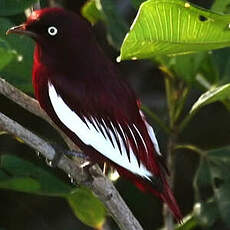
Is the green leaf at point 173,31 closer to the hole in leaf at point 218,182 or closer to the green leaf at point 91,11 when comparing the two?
the green leaf at point 91,11

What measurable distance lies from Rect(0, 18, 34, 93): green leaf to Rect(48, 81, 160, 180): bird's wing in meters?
0.30

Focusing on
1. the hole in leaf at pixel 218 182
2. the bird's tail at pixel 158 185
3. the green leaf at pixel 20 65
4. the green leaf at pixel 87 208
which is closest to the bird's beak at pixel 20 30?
the green leaf at pixel 20 65

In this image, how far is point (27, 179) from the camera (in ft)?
6.90

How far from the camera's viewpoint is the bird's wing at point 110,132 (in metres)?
1.87

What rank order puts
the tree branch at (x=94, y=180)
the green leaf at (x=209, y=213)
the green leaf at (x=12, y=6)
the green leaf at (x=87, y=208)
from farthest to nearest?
the green leaf at (x=209, y=213) < the green leaf at (x=87, y=208) < the green leaf at (x=12, y=6) < the tree branch at (x=94, y=180)

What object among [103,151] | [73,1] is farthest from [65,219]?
[103,151]

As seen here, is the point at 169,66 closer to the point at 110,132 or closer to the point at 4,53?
the point at 110,132

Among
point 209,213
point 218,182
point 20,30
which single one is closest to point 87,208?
point 209,213

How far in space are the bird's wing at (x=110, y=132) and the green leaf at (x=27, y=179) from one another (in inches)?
10.8

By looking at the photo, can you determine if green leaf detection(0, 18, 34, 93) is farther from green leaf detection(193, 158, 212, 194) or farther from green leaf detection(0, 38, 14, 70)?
green leaf detection(193, 158, 212, 194)

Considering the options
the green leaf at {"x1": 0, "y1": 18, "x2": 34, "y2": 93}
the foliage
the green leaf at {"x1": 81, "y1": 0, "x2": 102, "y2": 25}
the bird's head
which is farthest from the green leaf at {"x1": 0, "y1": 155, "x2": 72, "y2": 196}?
the green leaf at {"x1": 81, "y1": 0, "x2": 102, "y2": 25}

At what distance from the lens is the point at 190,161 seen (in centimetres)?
316

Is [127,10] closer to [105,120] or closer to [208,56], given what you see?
[208,56]

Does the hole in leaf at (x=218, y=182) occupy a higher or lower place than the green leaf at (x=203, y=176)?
lower
